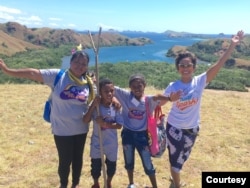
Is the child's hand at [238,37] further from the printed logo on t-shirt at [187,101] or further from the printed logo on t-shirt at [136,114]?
the printed logo on t-shirt at [136,114]

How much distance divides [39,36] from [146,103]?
143453mm

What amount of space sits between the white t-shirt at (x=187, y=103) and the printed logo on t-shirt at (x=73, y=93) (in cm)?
105

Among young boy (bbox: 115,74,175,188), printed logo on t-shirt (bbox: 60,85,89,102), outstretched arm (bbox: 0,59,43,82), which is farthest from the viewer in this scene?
young boy (bbox: 115,74,175,188)

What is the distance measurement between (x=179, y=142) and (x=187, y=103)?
534mm

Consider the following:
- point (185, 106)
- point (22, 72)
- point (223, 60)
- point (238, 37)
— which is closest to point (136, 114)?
point (185, 106)

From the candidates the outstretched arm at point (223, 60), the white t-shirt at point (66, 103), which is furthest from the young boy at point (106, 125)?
the outstretched arm at point (223, 60)

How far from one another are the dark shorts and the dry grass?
3.30ft

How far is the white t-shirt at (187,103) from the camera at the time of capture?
4.38m

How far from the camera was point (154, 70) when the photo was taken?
4850 centimetres

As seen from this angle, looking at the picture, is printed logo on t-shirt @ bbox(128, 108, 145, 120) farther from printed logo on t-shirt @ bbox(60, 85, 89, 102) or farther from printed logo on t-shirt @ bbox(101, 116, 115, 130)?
printed logo on t-shirt @ bbox(60, 85, 89, 102)

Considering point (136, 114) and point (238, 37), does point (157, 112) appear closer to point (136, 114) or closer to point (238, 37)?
point (136, 114)

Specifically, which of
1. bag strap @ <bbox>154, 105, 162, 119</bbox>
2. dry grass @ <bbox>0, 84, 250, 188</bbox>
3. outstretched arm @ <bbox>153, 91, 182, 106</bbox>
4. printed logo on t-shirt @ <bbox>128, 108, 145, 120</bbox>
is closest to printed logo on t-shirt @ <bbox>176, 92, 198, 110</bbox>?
outstretched arm @ <bbox>153, 91, 182, 106</bbox>

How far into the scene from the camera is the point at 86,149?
7.04m

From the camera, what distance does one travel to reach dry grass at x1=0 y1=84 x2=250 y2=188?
18.4 ft
